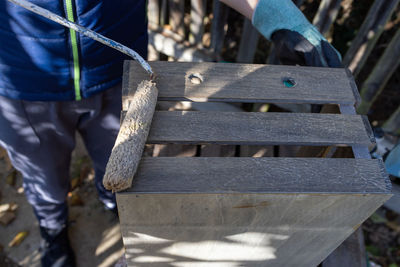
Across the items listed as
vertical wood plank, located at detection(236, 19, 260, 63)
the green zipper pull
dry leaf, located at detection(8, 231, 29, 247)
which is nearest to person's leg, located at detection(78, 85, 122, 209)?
the green zipper pull

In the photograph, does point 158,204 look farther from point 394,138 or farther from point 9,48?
point 394,138

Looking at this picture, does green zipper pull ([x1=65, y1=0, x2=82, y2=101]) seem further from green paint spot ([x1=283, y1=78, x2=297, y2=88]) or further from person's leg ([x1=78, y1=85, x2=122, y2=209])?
green paint spot ([x1=283, y1=78, x2=297, y2=88])

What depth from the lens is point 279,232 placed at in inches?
42.8

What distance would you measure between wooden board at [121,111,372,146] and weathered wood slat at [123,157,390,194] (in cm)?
6

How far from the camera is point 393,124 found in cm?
233

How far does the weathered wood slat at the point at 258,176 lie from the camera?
34.7 inches

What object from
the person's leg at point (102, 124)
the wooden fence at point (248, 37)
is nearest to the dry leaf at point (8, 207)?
the person's leg at point (102, 124)

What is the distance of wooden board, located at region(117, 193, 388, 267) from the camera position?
2.96ft

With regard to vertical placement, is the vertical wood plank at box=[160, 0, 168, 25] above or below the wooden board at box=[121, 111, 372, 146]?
below

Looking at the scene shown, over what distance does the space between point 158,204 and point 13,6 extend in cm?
79

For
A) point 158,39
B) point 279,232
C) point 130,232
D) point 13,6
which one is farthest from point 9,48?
point 158,39

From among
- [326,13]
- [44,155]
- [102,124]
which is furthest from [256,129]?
[326,13]

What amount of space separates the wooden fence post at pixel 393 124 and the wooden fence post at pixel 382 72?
0.17 metres

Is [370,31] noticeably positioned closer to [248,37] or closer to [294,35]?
[248,37]
